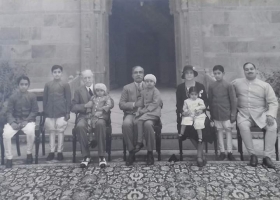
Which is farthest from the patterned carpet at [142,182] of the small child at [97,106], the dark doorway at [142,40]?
the dark doorway at [142,40]

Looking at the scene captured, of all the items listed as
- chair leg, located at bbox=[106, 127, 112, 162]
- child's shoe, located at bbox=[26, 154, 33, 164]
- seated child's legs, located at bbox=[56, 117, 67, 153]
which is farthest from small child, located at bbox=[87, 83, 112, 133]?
child's shoe, located at bbox=[26, 154, 33, 164]

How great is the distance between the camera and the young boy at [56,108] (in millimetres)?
4014

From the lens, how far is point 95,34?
7.32m

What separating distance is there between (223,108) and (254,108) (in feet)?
1.48

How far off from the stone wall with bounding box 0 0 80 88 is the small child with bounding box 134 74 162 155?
4.13m

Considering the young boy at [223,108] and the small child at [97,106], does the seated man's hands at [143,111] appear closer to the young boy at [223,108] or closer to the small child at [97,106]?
the small child at [97,106]

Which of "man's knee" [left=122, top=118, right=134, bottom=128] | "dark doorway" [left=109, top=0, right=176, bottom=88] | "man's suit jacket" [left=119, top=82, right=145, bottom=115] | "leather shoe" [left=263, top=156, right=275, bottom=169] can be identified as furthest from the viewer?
"dark doorway" [left=109, top=0, right=176, bottom=88]

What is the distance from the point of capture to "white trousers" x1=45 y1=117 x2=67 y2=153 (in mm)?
3990

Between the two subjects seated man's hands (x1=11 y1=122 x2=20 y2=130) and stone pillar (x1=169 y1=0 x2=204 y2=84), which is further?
stone pillar (x1=169 y1=0 x2=204 y2=84)

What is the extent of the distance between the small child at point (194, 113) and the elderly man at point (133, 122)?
1.53 ft

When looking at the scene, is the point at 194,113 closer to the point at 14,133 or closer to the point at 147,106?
the point at 147,106

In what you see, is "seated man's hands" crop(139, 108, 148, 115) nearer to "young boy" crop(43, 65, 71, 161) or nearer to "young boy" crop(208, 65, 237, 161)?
"young boy" crop(208, 65, 237, 161)

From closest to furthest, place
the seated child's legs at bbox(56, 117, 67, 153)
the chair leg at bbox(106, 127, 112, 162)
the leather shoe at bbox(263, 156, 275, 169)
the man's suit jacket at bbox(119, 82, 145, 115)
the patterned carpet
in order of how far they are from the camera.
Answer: the patterned carpet → the leather shoe at bbox(263, 156, 275, 169) → the chair leg at bbox(106, 127, 112, 162) → the seated child's legs at bbox(56, 117, 67, 153) → the man's suit jacket at bbox(119, 82, 145, 115)

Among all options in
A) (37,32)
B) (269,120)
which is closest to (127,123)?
(269,120)
